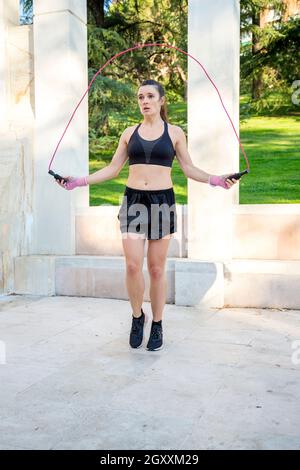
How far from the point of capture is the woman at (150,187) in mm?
4254

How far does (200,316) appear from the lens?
17.9ft

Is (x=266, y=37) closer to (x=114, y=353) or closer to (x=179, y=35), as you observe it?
(x=179, y=35)

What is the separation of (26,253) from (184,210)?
2043 millimetres

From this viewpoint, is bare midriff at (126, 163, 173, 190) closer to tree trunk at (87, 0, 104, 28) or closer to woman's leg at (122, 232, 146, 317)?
woman's leg at (122, 232, 146, 317)

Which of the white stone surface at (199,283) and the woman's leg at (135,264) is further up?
the woman's leg at (135,264)

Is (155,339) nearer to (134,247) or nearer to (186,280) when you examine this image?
(134,247)

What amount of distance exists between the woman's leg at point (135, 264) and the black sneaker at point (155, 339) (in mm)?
186

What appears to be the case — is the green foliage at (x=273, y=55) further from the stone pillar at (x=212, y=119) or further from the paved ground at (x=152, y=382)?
the paved ground at (x=152, y=382)

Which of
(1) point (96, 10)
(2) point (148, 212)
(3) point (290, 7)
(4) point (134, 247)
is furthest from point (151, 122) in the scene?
(3) point (290, 7)

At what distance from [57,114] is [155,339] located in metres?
3.40

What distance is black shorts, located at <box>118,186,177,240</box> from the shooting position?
423 centimetres

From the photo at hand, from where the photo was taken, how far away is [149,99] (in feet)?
13.9

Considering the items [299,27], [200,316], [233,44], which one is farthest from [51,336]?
[299,27]

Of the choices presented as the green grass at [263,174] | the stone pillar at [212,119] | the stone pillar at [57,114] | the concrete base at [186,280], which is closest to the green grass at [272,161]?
the green grass at [263,174]
